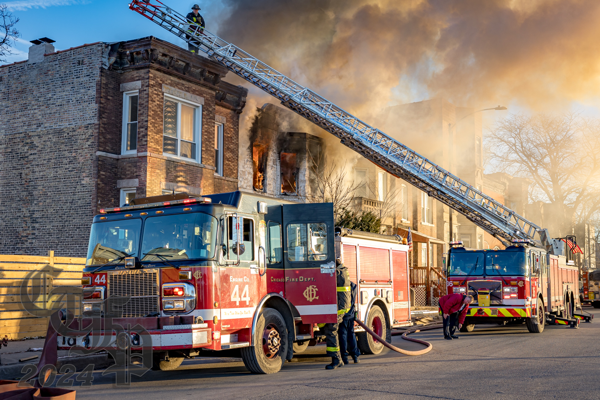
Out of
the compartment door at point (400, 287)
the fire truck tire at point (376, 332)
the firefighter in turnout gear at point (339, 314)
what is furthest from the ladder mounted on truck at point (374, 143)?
the firefighter in turnout gear at point (339, 314)

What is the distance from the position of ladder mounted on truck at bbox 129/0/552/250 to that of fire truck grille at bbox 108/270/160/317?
11.0m

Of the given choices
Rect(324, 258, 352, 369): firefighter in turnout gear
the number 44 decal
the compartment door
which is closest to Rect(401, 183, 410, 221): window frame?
the compartment door

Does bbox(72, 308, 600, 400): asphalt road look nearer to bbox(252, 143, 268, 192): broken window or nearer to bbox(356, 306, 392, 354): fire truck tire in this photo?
bbox(356, 306, 392, 354): fire truck tire

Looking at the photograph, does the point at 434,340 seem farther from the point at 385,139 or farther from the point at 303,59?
the point at 303,59

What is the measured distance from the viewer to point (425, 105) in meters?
32.5

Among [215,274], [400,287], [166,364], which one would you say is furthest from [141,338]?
[400,287]

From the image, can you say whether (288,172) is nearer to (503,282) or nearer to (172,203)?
(503,282)

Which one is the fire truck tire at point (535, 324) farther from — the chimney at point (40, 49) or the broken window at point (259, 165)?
the chimney at point (40, 49)

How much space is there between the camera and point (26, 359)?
9.05 metres

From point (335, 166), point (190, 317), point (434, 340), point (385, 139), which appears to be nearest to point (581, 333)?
point (434, 340)

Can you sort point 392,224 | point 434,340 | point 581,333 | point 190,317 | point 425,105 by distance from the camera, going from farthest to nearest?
point 425,105, point 392,224, point 581,333, point 434,340, point 190,317

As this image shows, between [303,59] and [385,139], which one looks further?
[303,59]

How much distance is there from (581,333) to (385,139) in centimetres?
742

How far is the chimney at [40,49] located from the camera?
17.9m
